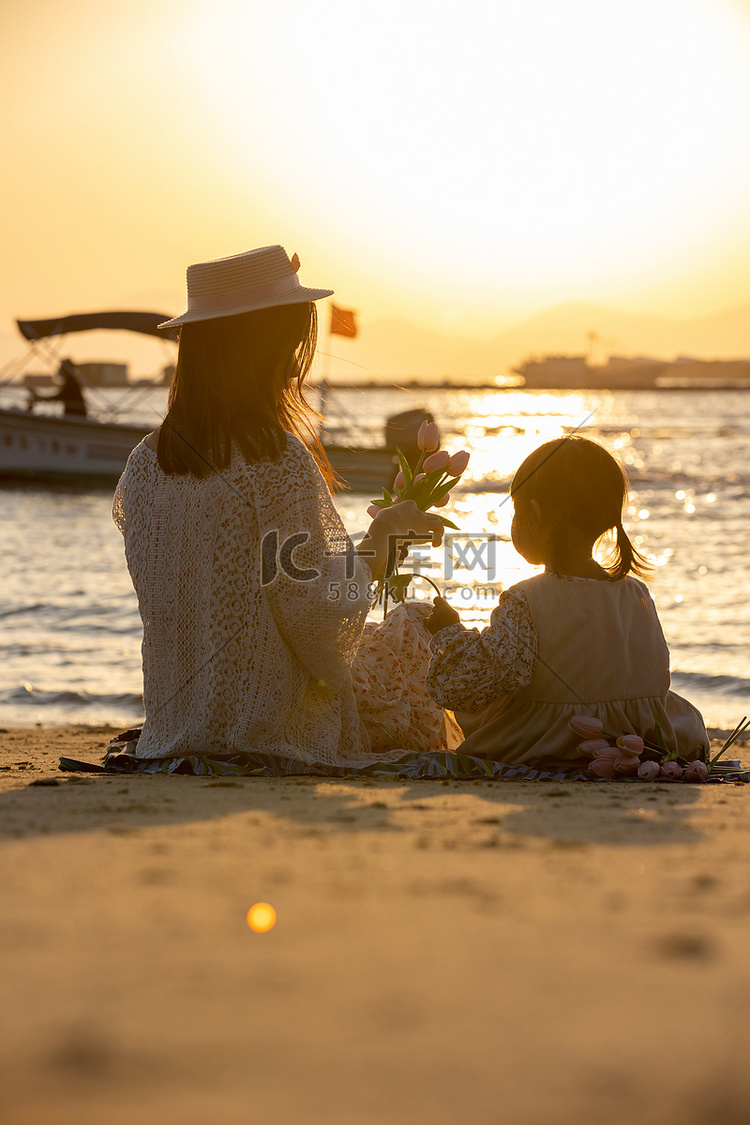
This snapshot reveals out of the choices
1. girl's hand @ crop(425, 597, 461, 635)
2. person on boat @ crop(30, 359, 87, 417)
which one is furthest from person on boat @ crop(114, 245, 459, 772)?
person on boat @ crop(30, 359, 87, 417)

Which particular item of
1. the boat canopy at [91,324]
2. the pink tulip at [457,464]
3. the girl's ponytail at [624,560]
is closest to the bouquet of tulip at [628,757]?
the girl's ponytail at [624,560]

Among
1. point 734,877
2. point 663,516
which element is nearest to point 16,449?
point 663,516

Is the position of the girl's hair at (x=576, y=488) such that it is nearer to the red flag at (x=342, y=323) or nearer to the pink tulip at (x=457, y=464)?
the pink tulip at (x=457, y=464)

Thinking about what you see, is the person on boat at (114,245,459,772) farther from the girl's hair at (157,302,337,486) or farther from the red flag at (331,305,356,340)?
the red flag at (331,305,356,340)

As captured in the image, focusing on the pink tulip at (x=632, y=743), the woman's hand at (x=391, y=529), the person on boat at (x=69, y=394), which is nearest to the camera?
the pink tulip at (x=632, y=743)

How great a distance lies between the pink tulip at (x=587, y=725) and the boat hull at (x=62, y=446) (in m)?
17.7

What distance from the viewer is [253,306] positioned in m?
2.93

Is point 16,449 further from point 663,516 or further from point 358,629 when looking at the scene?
point 358,629

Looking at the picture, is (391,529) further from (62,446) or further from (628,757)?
(62,446)

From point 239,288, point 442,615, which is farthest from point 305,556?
point 239,288

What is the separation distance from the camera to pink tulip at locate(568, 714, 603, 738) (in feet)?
10.2

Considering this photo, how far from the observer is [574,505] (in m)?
3.10

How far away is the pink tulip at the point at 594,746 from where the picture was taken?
3.10m

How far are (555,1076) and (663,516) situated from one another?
17.4m
